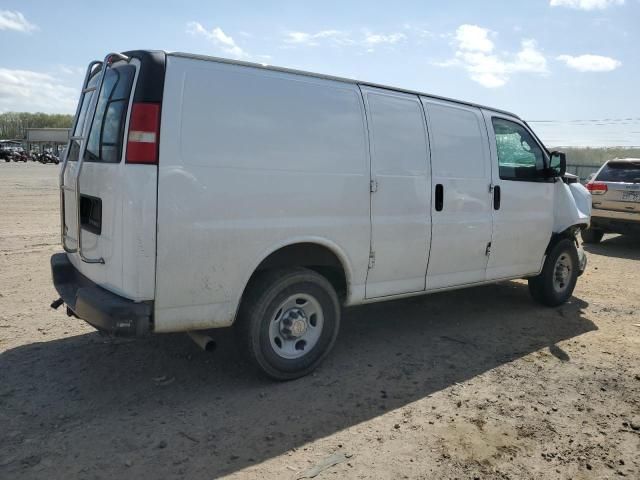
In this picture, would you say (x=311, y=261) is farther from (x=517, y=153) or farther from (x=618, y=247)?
(x=618, y=247)

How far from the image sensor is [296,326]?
13.1 ft

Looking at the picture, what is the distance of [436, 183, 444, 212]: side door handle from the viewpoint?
475cm

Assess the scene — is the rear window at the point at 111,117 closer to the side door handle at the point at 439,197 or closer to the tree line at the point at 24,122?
the side door handle at the point at 439,197

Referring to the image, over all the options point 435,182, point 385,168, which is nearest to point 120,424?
point 385,168

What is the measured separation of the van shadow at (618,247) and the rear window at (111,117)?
974 cm

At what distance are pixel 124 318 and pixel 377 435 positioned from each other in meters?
1.72

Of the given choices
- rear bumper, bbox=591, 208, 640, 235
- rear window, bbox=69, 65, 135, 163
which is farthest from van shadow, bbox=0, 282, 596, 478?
rear bumper, bbox=591, 208, 640, 235

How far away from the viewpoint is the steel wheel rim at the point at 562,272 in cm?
634

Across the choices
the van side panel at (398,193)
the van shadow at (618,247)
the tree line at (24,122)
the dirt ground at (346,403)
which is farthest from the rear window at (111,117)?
the tree line at (24,122)

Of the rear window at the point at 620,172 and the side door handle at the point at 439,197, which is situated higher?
the rear window at the point at 620,172

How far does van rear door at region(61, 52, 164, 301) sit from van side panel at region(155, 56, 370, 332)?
89 mm

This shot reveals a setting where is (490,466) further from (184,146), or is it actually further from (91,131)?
(91,131)

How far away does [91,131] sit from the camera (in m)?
3.68

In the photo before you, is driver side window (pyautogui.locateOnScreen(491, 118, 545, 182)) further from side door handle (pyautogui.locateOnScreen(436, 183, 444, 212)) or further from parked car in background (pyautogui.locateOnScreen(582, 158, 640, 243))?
parked car in background (pyautogui.locateOnScreen(582, 158, 640, 243))
